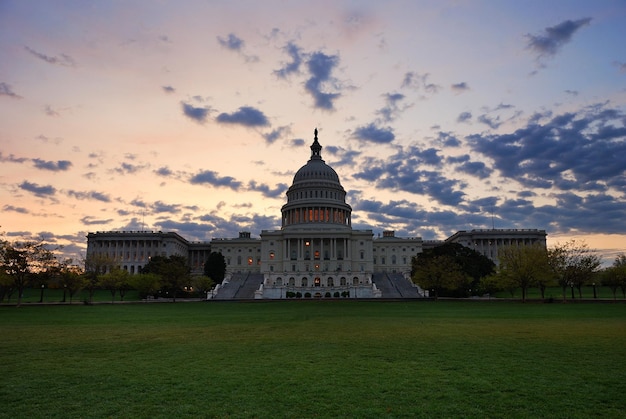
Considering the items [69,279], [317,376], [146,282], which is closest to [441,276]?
[146,282]

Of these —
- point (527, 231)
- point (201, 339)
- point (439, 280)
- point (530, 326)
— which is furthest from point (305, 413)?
point (527, 231)

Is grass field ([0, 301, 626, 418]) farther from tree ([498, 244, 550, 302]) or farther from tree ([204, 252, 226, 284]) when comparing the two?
tree ([204, 252, 226, 284])

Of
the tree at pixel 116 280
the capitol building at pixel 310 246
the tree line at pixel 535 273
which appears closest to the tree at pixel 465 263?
the tree line at pixel 535 273

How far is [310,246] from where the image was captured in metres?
143

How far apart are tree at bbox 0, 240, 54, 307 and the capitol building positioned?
183 ft

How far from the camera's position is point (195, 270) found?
165000mm

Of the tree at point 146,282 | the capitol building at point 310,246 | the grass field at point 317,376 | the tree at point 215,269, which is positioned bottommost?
the grass field at point 317,376

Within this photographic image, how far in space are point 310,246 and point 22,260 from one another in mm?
86174

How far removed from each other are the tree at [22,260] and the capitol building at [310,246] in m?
55.9

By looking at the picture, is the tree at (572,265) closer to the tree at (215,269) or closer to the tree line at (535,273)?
the tree line at (535,273)

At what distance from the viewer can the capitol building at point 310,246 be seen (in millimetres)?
132250

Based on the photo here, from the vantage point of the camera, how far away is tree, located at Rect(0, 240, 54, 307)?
64750mm

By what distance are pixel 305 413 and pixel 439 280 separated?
74484mm

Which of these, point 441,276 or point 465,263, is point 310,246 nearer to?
point 465,263
